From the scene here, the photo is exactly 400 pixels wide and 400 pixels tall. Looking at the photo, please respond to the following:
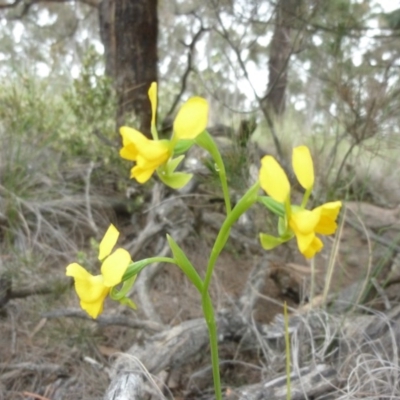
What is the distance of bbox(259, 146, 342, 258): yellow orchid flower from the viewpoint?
713 millimetres

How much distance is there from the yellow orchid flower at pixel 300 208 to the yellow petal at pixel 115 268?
0.19 meters

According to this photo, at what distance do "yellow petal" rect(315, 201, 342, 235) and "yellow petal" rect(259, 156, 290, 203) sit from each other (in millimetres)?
56

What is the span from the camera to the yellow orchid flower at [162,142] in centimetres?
72

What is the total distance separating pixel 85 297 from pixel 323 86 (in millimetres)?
2029

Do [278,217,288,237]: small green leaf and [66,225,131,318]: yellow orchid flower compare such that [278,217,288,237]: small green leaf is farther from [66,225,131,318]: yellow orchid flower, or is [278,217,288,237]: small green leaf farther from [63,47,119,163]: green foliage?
[63,47,119,163]: green foliage

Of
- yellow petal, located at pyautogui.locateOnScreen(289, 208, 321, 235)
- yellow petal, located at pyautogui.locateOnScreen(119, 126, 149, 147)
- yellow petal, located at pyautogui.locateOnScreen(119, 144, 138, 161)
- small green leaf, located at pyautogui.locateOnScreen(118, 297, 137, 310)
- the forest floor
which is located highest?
yellow petal, located at pyautogui.locateOnScreen(119, 126, 149, 147)

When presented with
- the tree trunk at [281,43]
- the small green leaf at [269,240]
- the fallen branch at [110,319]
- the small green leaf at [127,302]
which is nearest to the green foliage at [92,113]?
the tree trunk at [281,43]

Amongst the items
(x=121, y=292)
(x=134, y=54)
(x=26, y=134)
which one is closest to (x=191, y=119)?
(x=121, y=292)

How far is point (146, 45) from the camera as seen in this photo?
2955mm

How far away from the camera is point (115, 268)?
0.78m

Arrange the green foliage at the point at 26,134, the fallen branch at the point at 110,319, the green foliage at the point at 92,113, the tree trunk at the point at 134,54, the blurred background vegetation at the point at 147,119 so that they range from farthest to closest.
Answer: the tree trunk at the point at 134,54
the green foliage at the point at 92,113
the green foliage at the point at 26,134
the blurred background vegetation at the point at 147,119
the fallen branch at the point at 110,319

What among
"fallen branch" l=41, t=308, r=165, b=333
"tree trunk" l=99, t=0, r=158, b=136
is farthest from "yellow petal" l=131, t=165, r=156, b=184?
"tree trunk" l=99, t=0, r=158, b=136

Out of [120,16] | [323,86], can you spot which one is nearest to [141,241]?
[323,86]

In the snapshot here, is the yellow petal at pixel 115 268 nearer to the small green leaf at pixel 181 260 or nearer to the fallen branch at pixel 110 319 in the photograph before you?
the small green leaf at pixel 181 260
